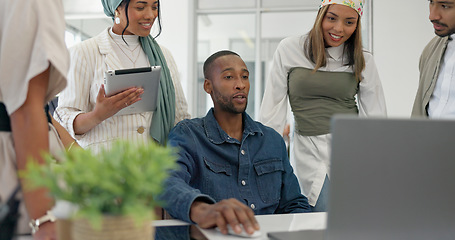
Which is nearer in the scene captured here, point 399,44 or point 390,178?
point 390,178

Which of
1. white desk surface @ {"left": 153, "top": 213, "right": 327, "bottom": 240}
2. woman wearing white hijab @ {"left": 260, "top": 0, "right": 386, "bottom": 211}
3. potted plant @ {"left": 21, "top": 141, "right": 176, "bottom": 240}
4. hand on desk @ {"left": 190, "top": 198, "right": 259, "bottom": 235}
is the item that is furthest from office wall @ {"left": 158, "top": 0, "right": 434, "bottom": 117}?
potted plant @ {"left": 21, "top": 141, "right": 176, "bottom": 240}

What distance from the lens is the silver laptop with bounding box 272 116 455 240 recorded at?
2.54 ft

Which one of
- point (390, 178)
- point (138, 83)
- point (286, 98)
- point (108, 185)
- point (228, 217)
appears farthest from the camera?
point (286, 98)

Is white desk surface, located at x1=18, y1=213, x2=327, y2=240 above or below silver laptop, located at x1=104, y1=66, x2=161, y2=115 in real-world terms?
below

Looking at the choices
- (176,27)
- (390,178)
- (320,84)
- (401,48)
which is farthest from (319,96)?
(176,27)

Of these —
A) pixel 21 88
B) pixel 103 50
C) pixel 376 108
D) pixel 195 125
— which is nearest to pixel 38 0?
pixel 21 88

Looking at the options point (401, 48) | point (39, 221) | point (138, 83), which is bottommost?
point (39, 221)

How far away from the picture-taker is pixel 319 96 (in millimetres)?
2307

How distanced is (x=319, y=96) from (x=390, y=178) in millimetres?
1521

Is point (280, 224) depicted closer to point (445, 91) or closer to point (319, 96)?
point (319, 96)

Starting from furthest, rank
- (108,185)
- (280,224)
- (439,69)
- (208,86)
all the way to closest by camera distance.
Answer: (439,69), (208,86), (280,224), (108,185)

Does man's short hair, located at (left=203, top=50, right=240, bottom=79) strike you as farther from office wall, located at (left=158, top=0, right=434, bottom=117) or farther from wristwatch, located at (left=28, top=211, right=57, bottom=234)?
office wall, located at (left=158, top=0, right=434, bottom=117)

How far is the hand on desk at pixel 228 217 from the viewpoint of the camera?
1.04 meters

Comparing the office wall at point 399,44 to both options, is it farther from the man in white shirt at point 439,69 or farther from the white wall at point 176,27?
the man in white shirt at point 439,69
